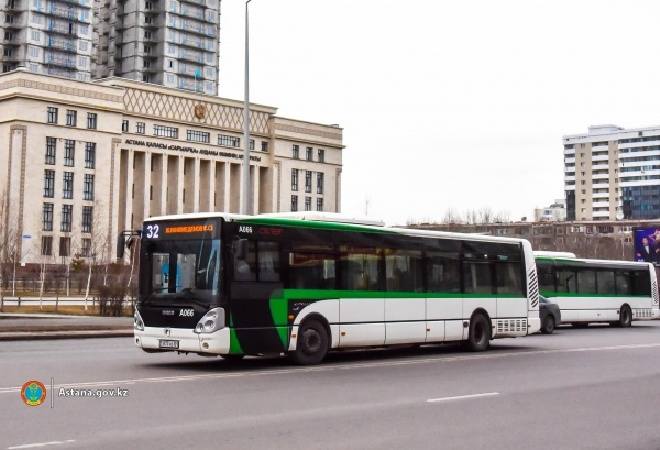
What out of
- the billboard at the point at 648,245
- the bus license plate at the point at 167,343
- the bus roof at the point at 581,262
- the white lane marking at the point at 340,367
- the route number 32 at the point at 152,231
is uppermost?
the billboard at the point at 648,245

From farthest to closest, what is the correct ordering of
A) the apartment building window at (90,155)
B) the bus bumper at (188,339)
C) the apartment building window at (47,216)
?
the apartment building window at (90,155)
the apartment building window at (47,216)
the bus bumper at (188,339)

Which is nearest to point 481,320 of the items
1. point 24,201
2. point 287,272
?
point 287,272

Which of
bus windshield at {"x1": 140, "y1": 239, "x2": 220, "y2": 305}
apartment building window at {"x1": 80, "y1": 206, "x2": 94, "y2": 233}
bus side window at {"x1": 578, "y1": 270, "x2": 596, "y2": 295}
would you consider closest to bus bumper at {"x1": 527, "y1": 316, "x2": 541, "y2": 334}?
bus windshield at {"x1": 140, "y1": 239, "x2": 220, "y2": 305}

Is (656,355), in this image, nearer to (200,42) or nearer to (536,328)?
(536,328)

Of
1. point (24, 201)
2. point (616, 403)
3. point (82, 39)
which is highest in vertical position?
point (82, 39)

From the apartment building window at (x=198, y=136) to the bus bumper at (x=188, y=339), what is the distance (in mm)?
95719

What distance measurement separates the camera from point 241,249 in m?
16.5

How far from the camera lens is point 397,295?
19828 mm

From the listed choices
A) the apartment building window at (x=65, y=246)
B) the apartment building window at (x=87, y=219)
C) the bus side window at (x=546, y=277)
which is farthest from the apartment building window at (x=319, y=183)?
the bus side window at (x=546, y=277)

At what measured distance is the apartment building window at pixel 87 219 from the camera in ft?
324

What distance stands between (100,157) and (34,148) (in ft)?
26.2

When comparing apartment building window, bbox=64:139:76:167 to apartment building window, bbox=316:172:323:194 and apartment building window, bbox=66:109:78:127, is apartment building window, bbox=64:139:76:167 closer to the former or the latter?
apartment building window, bbox=66:109:78:127

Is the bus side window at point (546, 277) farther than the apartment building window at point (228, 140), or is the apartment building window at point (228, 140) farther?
the apartment building window at point (228, 140)

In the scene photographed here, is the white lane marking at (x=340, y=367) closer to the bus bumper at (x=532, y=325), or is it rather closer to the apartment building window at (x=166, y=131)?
the bus bumper at (x=532, y=325)
